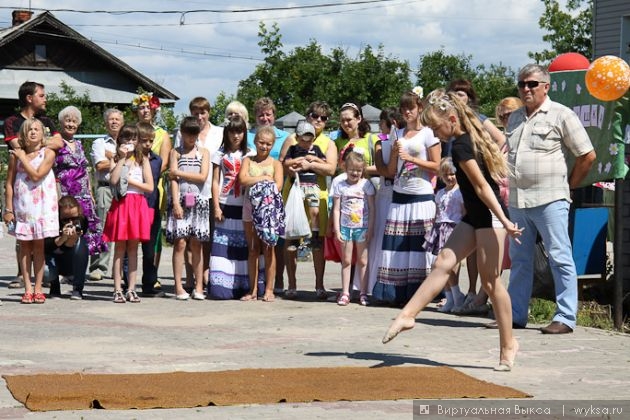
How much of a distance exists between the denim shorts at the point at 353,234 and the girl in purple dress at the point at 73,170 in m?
3.03

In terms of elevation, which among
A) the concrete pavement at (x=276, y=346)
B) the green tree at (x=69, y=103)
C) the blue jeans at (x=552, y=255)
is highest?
the green tree at (x=69, y=103)

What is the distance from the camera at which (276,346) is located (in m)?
9.85

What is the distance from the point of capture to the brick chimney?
194 ft

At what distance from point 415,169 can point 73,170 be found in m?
4.01

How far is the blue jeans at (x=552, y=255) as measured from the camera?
1063cm

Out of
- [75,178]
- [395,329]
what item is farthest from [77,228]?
[395,329]

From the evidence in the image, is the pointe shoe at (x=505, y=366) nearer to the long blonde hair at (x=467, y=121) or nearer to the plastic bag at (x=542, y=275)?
the long blonde hair at (x=467, y=121)

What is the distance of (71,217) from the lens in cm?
1322

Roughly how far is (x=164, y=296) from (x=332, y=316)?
2.50 metres

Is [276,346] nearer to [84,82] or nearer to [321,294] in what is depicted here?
[321,294]

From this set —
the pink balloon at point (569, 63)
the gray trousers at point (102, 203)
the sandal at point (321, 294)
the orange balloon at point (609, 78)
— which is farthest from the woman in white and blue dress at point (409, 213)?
the gray trousers at point (102, 203)

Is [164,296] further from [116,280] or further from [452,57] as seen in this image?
[452,57]

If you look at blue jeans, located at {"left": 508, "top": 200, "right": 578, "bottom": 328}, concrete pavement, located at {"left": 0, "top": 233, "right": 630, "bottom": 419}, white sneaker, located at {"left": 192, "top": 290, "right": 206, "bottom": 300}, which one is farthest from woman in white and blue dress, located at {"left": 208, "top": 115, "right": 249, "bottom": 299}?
blue jeans, located at {"left": 508, "top": 200, "right": 578, "bottom": 328}

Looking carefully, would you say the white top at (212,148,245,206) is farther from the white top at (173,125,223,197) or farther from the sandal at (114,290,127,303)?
the sandal at (114,290,127,303)
